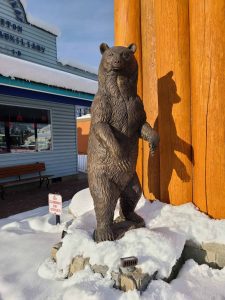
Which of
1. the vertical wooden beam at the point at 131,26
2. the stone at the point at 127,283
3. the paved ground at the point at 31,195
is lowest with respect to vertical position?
the paved ground at the point at 31,195

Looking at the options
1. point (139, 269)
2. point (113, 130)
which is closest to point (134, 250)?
point (139, 269)

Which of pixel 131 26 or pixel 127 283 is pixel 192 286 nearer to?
pixel 127 283

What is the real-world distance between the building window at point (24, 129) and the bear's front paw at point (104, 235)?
6030 millimetres

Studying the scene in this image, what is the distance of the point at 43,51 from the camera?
38.3 ft

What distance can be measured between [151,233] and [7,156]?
631 cm

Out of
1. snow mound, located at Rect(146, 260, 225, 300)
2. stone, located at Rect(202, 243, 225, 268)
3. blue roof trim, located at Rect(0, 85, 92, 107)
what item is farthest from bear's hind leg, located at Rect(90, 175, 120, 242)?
blue roof trim, located at Rect(0, 85, 92, 107)

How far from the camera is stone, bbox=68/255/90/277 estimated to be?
93.6 inches

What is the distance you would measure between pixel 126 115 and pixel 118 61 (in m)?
0.49

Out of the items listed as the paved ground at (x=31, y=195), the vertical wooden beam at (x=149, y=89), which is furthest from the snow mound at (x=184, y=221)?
the paved ground at (x=31, y=195)

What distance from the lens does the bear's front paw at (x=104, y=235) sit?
2.56 meters

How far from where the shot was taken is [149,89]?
3.51 m

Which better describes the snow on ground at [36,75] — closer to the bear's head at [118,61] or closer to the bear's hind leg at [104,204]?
the bear's head at [118,61]

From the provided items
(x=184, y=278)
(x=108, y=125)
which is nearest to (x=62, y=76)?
(x=108, y=125)

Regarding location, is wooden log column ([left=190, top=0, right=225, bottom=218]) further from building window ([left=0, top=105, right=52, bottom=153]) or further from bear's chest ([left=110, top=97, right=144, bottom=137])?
building window ([left=0, top=105, right=52, bottom=153])
